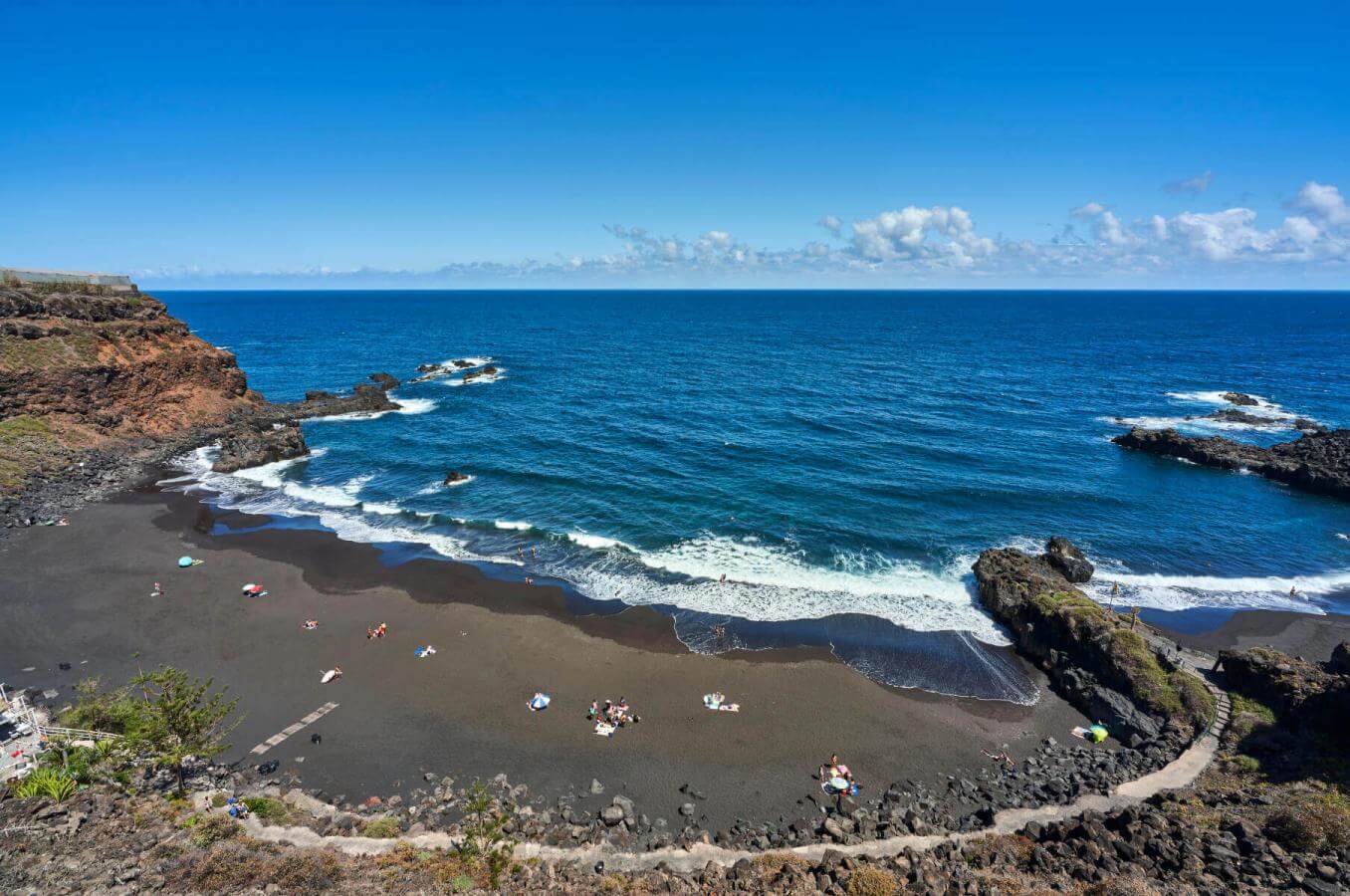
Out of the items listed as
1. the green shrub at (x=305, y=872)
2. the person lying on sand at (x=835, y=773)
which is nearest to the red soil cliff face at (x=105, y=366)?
the green shrub at (x=305, y=872)

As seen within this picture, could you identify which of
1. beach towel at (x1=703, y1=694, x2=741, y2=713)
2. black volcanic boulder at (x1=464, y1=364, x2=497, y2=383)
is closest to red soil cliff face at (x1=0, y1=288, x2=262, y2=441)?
black volcanic boulder at (x1=464, y1=364, x2=497, y2=383)

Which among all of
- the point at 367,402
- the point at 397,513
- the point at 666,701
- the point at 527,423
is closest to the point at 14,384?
the point at 367,402

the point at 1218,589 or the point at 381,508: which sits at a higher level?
the point at 381,508

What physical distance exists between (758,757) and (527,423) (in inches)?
2465

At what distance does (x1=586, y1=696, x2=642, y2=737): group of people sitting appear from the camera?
30.0 m

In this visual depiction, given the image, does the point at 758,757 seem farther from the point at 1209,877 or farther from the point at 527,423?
the point at 527,423

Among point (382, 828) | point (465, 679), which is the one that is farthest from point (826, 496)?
point (382, 828)

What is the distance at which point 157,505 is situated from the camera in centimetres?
5484

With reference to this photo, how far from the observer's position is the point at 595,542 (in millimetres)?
50531

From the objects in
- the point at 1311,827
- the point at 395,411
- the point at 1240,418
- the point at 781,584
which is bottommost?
the point at 781,584

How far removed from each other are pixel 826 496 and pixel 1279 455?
181 ft

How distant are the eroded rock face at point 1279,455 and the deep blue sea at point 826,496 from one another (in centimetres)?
212

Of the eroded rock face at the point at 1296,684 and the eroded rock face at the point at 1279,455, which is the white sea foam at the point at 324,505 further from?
the eroded rock face at the point at 1279,455

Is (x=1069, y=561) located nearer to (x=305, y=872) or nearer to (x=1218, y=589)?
(x=1218, y=589)
